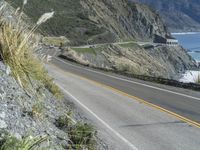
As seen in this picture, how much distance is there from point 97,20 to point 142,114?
123 m

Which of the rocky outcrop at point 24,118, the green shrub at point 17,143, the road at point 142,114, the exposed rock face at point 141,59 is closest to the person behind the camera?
the green shrub at point 17,143

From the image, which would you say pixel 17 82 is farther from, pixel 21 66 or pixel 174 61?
pixel 174 61

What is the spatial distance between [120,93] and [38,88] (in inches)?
374

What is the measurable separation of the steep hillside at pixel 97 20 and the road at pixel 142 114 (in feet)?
214

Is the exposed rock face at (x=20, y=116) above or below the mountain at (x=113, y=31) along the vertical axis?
below

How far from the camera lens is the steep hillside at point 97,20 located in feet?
384

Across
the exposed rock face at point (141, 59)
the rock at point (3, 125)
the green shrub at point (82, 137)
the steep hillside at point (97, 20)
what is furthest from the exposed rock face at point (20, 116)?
the steep hillside at point (97, 20)

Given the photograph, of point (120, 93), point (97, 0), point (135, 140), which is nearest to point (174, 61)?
point (97, 0)

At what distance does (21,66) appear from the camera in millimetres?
10344

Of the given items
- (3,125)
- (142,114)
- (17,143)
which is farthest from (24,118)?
(142,114)

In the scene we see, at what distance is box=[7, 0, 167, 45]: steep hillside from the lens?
11706 cm

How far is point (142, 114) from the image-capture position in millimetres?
15047

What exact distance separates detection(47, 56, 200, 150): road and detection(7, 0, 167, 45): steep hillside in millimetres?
65119

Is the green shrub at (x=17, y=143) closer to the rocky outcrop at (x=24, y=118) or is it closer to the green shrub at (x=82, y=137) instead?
the rocky outcrop at (x=24, y=118)
